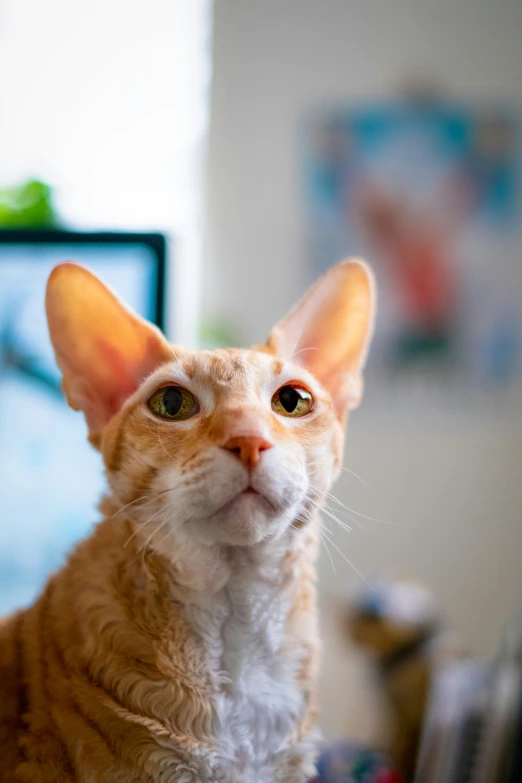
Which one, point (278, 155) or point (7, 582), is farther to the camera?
point (278, 155)

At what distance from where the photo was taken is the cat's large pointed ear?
24.6 inches

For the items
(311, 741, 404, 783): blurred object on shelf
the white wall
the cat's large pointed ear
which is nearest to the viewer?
the cat's large pointed ear

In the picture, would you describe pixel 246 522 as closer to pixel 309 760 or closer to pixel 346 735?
pixel 309 760

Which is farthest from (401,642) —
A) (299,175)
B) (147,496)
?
(299,175)

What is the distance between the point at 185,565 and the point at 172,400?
0.46 ft

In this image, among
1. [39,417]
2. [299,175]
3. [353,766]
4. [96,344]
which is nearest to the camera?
[96,344]

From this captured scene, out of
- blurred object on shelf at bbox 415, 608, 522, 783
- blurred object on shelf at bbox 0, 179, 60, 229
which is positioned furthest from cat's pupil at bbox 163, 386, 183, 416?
blurred object on shelf at bbox 415, 608, 522, 783

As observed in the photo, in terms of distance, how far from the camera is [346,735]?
49.6 inches

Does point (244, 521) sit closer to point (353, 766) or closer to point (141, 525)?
point (141, 525)

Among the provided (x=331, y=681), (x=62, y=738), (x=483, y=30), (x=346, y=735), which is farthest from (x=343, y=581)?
(x=483, y=30)

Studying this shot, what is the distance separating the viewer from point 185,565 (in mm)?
581

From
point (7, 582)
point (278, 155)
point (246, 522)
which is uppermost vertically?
point (278, 155)

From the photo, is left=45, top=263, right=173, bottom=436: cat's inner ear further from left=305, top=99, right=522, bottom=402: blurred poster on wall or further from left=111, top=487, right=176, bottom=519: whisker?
left=305, top=99, right=522, bottom=402: blurred poster on wall

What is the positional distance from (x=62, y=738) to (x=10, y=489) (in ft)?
1.23
